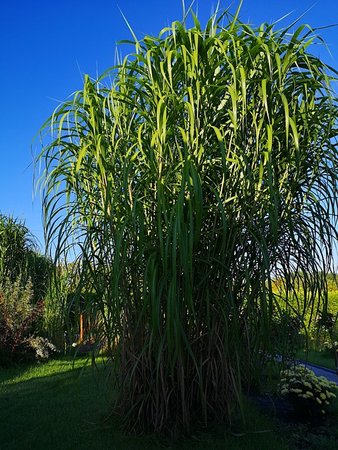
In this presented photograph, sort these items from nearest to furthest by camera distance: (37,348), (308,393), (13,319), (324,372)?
(308,393) < (324,372) < (37,348) < (13,319)

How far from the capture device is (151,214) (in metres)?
2.96

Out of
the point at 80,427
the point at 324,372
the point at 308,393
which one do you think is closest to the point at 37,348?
the point at 80,427

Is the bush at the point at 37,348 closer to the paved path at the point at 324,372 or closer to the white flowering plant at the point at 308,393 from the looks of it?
the paved path at the point at 324,372

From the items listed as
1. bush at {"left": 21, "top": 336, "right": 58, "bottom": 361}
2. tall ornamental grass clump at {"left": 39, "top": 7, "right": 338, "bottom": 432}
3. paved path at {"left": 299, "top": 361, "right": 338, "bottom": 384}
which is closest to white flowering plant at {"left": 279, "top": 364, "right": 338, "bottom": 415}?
tall ornamental grass clump at {"left": 39, "top": 7, "right": 338, "bottom": 432}

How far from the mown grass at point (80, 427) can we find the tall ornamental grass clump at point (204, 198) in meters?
0.13

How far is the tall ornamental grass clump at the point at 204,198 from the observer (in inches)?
108

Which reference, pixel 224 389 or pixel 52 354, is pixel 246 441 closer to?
pixel 224 389

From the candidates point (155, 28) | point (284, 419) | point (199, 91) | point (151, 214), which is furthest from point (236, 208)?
point (284, 419)

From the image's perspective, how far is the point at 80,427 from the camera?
3322 mm

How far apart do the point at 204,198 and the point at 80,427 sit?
1796mm

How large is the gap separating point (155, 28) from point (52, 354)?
5.96 m

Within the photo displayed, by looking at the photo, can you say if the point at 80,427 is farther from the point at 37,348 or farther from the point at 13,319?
the point at 13,319

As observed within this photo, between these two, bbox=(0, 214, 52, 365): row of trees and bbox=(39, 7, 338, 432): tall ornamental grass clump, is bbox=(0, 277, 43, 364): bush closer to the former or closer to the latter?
bbox=(0, 214, 52, 365): row of trees

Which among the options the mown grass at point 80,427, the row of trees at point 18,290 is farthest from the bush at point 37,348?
the mown grass at point 80,427
